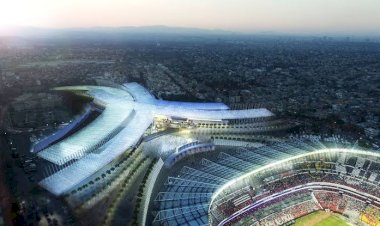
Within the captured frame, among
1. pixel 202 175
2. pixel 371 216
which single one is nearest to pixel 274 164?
pixel 202 175

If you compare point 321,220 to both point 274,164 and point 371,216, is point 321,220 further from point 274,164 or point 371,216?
point 274,164

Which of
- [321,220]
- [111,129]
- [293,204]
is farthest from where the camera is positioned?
[111,129]

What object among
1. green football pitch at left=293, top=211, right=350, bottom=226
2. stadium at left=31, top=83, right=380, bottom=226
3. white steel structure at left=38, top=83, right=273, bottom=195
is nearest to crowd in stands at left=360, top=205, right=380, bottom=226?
stadium at left=31, top=83, right=380, bottom=226

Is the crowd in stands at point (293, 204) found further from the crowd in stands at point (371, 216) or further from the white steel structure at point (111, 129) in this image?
the white steel structure at point (111, 129)

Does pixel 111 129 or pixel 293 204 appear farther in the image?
pixel 111 129

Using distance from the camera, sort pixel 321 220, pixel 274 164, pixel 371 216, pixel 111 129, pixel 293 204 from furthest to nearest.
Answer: pixel 111 129, pixel 274 164, pixel 293 204, pixel 321 220, pixel 371 216

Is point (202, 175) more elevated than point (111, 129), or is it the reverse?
point (202, 175)

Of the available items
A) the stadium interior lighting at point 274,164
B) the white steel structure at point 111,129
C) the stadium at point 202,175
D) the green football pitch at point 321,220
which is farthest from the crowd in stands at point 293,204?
the white steel structure at point 111,129
